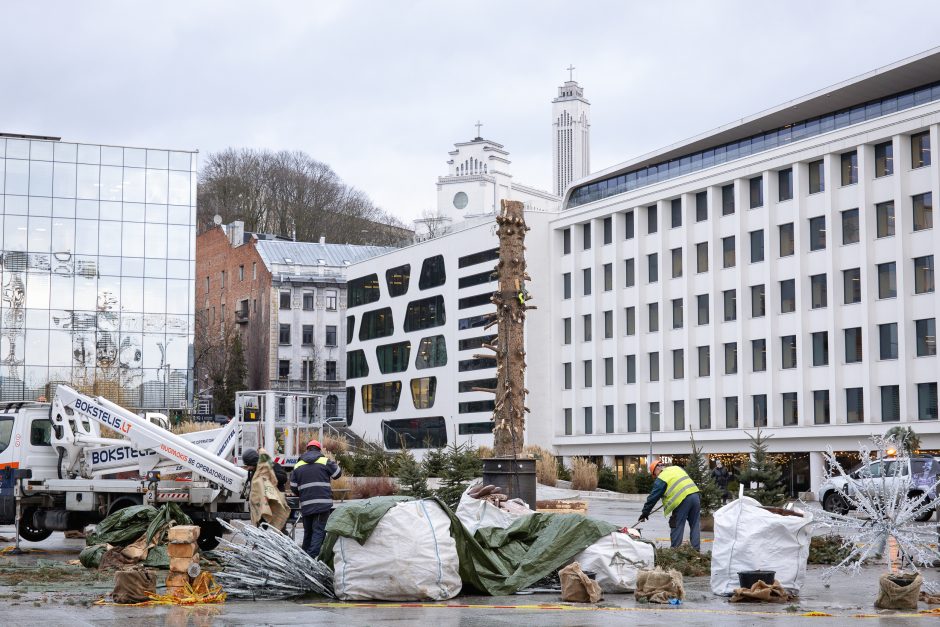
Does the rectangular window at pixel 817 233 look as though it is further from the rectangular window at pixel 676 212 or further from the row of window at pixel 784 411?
the rectangular window at pixel 676 212

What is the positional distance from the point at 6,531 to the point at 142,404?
142 ft

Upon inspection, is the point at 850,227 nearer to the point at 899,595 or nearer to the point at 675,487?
the point at 675,487

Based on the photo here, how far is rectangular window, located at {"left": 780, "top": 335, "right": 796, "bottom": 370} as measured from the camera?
183ft

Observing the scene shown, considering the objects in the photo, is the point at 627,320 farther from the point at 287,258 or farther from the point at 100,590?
the point at 100,590

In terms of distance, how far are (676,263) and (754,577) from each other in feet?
166

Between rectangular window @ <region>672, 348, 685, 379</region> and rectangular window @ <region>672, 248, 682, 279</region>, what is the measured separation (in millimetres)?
3987

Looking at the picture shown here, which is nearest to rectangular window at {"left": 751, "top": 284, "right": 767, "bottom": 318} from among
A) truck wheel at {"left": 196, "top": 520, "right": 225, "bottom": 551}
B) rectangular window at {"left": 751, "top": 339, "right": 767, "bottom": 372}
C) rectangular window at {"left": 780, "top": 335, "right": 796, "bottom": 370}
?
rectangular window at {"left": 751, "top": 339, "right": 767, "bottom": 372}

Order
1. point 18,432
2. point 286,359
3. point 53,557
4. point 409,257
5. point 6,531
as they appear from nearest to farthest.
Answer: point 53,557 → point 18,432 → point 6,531 → point 409,257 → point 286,359

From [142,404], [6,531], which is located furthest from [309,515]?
[142,404]

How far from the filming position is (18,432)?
22.0 meters

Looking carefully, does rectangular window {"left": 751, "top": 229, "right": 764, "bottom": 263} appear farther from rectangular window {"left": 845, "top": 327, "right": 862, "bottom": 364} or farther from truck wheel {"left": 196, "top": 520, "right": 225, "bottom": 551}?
truck wheel {"left": 196, "top": 520, "right": 225, "bottom": 551}

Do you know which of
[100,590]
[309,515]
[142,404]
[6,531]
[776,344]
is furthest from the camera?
[142,404]

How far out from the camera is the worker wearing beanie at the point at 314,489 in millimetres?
16094

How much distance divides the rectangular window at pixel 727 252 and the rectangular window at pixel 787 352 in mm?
5250
